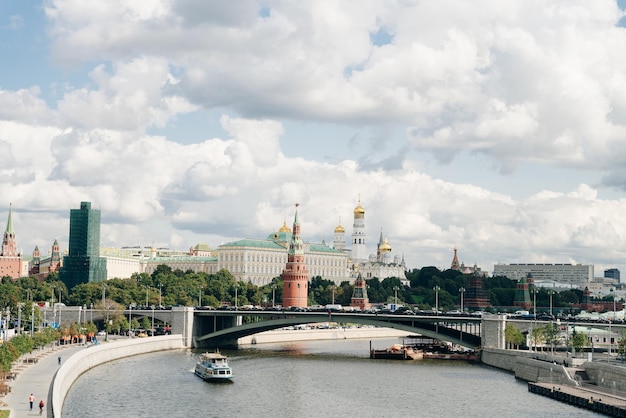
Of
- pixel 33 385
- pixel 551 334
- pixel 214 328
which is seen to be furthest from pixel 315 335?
pixel 33 385

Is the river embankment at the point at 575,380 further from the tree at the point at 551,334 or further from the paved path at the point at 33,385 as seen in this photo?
the paved path at the point at 33,385

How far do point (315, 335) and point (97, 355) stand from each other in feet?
199

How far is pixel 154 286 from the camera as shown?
7530 inches

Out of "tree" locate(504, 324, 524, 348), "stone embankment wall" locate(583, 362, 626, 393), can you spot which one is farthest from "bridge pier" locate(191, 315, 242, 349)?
"stone embankment wall" locate(583, 362, 626, 393)

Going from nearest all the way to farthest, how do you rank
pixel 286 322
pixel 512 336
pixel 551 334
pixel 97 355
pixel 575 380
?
pixel 575 380
pixel 97 355
pixel 551 334
pixel 512 336
pixel 286 322

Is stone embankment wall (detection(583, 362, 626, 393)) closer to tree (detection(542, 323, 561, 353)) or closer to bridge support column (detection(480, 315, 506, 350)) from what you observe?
tree (detection(542, 323, 561, 353))

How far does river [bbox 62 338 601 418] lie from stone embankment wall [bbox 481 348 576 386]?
5.19 feet

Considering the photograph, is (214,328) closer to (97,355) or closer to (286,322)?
(286,322)

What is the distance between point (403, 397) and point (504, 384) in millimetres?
11955

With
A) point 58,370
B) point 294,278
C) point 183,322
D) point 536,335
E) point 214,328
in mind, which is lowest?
point 58,370

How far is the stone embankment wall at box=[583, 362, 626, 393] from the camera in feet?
245

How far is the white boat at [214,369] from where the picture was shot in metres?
87.4

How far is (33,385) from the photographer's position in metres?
68.4

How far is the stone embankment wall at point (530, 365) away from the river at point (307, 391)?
1582mm
